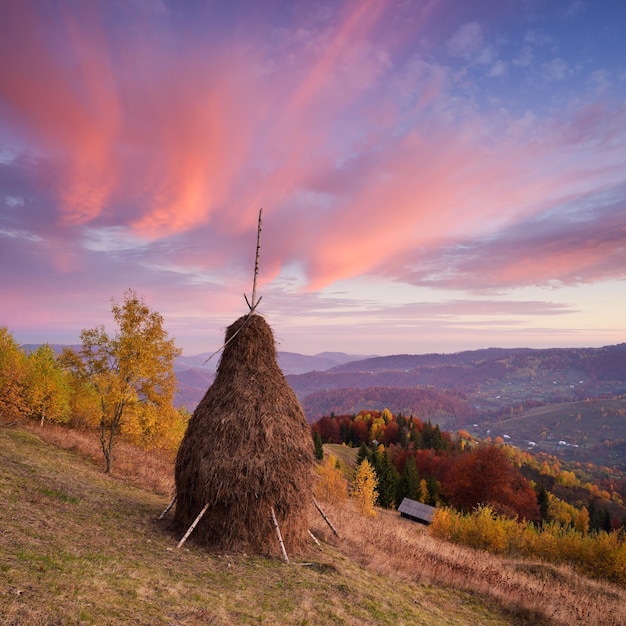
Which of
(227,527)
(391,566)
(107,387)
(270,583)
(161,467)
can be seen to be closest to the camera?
(270,583)

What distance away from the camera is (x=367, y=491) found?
160 ft

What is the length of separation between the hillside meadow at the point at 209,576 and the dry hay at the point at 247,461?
721mm

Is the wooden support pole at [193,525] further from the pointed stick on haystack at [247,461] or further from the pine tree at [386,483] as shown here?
the pine tree at [386,483]

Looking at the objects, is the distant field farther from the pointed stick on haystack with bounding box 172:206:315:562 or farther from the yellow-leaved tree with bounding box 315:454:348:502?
the yellow-leaved tree with bounding box 315:454:348:502

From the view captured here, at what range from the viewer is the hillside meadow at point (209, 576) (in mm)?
7559

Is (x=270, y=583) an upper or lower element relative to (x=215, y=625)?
lower

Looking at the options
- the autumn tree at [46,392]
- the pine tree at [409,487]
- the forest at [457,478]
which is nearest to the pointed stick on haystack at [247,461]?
the autumn tree at [46,392]

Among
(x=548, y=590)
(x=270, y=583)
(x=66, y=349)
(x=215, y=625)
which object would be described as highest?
(x=66, y=349)

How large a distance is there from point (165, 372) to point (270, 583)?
14702 millimetres

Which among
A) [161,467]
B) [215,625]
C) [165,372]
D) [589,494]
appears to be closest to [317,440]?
[161,467]

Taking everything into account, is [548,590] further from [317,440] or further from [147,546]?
[317,440]

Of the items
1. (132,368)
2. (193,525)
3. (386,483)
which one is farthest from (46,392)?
(386,483)

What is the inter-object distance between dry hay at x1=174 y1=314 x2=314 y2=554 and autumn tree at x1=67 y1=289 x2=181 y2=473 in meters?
8.29

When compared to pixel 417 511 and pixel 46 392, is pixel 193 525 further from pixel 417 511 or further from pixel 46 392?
pixel 417 511
